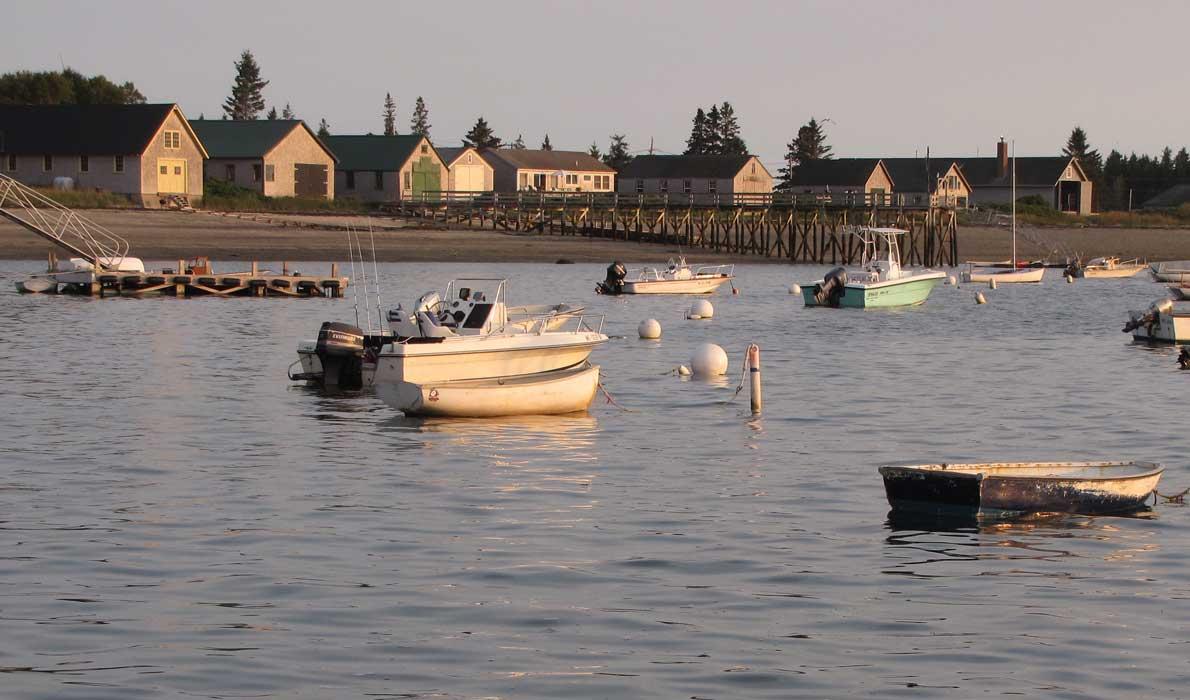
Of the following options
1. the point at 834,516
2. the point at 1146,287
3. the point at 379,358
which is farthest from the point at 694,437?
the point at 1146,287

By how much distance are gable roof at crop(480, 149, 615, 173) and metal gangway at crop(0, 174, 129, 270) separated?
186ft

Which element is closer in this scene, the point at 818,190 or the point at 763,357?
the point at 763,357

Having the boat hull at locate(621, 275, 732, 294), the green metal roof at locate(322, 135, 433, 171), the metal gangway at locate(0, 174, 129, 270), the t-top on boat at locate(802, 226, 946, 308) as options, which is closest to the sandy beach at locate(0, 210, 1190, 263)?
the metal gangway at locate(0, 174, 129, 270)

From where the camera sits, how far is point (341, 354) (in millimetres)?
30672

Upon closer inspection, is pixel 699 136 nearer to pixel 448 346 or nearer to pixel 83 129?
pixel 83 129

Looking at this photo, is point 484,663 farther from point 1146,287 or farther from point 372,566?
point 1146,287

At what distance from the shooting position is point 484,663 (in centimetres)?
1252

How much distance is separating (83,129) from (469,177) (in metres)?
35.5

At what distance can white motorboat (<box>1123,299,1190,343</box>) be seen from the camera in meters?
43.3

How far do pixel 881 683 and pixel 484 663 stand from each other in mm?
3029

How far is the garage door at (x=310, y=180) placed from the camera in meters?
106

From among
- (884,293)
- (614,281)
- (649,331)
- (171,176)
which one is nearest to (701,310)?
(884,293)

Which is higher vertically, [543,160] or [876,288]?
[543,160]

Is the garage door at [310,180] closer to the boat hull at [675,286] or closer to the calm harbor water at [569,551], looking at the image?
the boat hull at [675,286]
